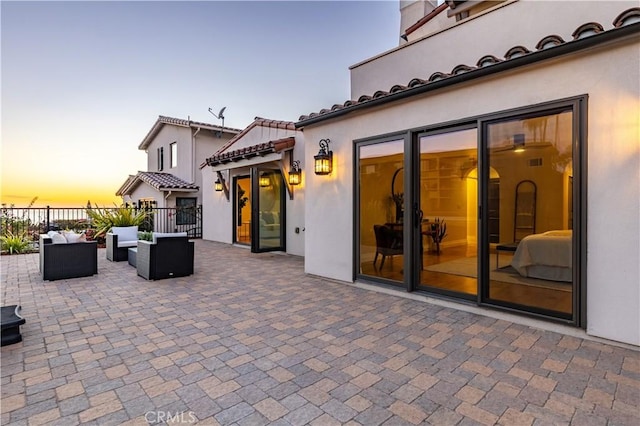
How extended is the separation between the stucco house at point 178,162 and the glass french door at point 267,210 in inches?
261

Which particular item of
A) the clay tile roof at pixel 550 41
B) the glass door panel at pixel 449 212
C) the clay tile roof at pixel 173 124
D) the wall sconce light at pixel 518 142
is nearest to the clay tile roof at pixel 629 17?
the clay tile roof at pixel 550 41

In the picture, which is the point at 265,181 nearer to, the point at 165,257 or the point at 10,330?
the point at 165,257

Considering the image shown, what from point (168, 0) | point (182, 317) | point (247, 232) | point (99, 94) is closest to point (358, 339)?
point (182, 317)

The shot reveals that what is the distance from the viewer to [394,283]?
5.05m

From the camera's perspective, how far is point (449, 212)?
5250 millimetres

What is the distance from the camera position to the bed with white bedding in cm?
362

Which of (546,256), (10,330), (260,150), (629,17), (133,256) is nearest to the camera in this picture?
(629,17)

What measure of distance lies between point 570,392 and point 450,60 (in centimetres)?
675

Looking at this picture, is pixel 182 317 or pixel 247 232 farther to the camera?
pixel 247 232

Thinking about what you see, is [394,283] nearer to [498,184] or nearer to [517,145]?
[498,184]

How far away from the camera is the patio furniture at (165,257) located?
5.91 metres

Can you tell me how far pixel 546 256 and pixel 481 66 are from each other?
98.5 inches

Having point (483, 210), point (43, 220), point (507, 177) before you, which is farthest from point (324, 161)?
point (43, 220)

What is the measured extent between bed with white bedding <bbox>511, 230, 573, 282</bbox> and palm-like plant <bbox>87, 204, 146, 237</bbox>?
30.2 ft
